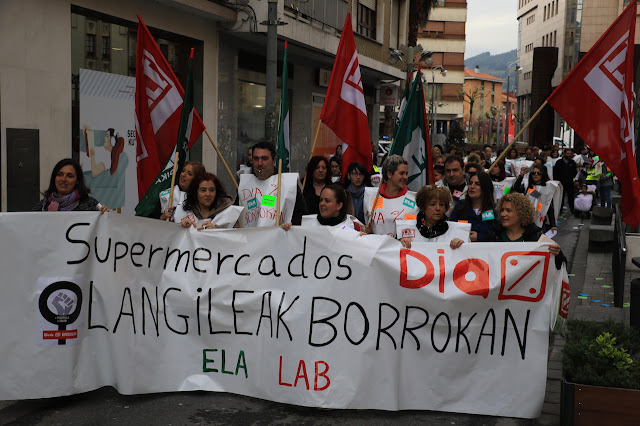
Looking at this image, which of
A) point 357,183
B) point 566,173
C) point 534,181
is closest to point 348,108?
point 357,183

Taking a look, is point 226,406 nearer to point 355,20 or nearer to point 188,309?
point 188,309

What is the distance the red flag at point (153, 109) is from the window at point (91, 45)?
5.54 meters

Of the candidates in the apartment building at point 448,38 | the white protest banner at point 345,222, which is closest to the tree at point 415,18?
the white protest banner at point 345,222

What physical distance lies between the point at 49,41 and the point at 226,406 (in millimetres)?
7829

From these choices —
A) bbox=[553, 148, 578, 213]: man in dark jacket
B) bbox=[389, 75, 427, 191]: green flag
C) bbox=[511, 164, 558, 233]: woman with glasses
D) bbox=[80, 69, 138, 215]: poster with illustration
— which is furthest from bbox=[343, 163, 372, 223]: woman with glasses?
bbox=[553, 148, 578, 213]: man in dark jacket

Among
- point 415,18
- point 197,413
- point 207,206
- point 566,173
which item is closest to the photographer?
point 197,413

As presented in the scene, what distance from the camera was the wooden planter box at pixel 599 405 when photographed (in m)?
4.36

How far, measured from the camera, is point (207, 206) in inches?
239

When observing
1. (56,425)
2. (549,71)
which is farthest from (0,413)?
(549,71)

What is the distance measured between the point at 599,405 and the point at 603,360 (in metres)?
0.27

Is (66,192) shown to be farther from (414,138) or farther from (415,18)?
(415,18)

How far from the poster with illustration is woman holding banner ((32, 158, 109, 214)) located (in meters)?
6.19

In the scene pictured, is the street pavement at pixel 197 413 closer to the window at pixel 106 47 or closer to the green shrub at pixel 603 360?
the green shrub at pixel 603 360

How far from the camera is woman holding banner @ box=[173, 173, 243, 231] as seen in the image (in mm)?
6020
